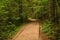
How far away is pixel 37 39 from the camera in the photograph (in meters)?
11.2

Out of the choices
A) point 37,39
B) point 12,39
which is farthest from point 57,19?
point 12,39

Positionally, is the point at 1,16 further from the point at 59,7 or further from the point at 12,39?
the point at 59,7

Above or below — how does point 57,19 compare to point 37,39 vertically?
above

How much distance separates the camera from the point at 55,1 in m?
12.0

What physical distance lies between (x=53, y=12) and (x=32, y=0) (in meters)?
19.0

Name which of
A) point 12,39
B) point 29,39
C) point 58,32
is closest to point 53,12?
point 58,32

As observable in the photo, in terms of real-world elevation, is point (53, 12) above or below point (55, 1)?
below

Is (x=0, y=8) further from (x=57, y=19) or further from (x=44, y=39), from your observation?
(x=57, y=19)

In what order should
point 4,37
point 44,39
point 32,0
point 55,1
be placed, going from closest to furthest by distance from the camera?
point 4,37, point 44,39, point 55,1, point 32,0

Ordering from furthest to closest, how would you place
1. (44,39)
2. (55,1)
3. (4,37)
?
(55,1), (44,39), (4,37)

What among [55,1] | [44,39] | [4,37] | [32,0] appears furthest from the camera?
[32,0]

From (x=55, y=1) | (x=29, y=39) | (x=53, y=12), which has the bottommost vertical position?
(x=29, y=39)

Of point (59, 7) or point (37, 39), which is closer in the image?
point (37, 39)

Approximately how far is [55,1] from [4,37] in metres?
4.99
